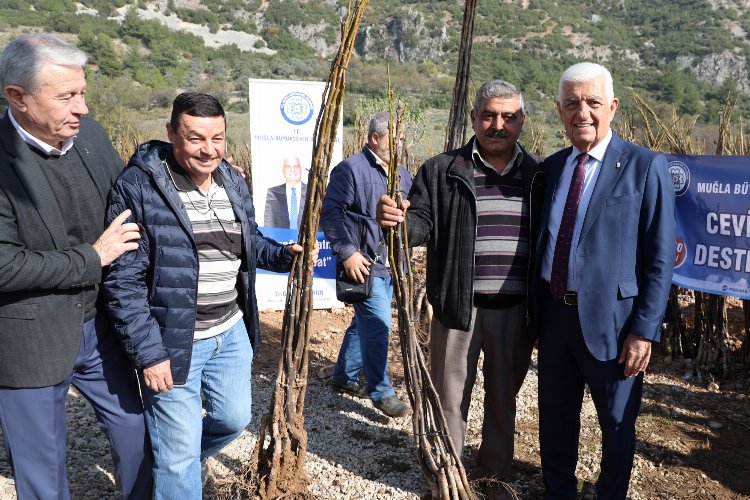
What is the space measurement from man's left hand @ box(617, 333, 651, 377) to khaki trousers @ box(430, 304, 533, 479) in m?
0.49

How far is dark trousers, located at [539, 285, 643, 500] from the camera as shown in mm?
2533

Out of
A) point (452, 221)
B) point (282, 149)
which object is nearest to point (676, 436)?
point (452, 221)

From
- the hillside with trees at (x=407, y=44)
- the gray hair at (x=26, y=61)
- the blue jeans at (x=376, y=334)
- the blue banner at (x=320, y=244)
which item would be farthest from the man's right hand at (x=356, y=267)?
the hillside with trees at (x=407, y=44)

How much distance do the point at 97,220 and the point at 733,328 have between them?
5556 millimetres

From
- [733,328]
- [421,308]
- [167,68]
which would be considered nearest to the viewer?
[421,308]

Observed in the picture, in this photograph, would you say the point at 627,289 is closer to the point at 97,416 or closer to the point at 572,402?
the point at 572,402

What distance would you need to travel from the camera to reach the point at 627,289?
2.42 m

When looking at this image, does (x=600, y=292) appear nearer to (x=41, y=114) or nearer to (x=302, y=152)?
(x=41, y=114)

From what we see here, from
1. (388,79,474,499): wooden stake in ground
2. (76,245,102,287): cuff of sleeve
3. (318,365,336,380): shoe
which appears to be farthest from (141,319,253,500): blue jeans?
(318,365,336,380): shoe

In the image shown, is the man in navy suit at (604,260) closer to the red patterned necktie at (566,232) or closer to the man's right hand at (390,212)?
the red patterned necktie at (566,232)

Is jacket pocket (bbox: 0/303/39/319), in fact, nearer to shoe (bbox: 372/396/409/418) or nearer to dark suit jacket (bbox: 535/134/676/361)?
dark suit jacket (bbox: 535/134/676/361)

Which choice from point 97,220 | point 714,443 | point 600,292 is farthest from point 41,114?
point 714,443

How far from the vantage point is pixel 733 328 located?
218 inches

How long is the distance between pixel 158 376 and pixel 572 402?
1815 mm
